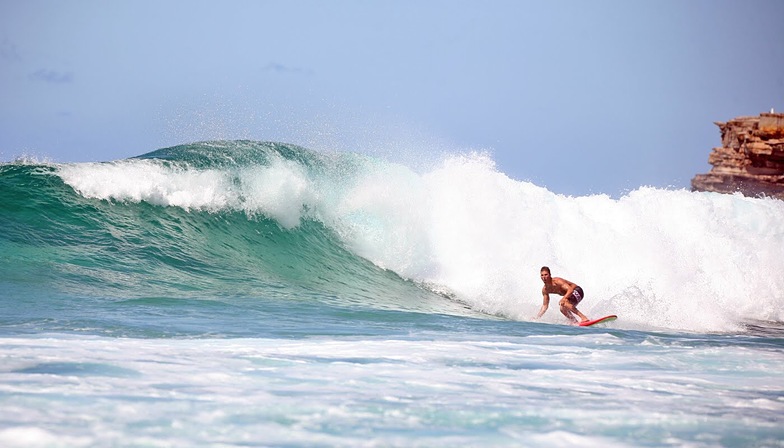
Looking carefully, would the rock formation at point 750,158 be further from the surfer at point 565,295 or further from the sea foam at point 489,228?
the surfer at point 565,295

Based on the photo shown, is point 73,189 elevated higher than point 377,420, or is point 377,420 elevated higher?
point 73,189

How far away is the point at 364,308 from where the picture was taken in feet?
33.7

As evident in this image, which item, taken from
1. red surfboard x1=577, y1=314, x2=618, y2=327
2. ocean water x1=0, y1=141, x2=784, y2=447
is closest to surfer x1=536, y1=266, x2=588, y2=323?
red surfboard x1=577, y1=314, x2=618, y2=327

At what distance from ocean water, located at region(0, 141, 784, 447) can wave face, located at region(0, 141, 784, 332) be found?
48mm

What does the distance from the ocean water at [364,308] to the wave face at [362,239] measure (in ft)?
0.16

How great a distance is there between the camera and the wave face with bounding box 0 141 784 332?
37.4 ft

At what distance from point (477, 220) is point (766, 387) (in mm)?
9257

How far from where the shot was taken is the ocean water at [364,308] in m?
4.21

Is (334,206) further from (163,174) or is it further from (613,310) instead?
(613,310)

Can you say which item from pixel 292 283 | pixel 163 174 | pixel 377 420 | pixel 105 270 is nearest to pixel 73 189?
pixel 163 174

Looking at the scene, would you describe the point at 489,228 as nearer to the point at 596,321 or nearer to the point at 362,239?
the point at 362,239

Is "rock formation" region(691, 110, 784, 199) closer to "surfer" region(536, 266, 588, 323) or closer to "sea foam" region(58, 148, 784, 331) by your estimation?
"sea foam" region(58, 148, 784, 331)

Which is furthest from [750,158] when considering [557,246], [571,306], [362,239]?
[571,306]

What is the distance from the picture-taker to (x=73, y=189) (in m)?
13.5
